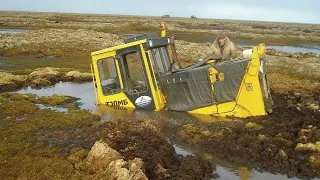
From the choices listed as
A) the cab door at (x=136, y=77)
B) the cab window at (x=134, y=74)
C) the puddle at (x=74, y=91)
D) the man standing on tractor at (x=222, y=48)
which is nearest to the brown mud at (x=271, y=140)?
the cab door at (x=136, y=77)

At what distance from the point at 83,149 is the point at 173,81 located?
14.3ft

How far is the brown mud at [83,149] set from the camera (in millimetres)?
7676

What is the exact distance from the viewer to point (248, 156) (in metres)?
8.86

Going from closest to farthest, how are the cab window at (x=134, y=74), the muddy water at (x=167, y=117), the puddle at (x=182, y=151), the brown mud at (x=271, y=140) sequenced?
the muddy water at (x=167, y=117), the brown mud at (x=271, y=140), the puddle at (x=182, y=151), the cab window at (x=134, y=74)

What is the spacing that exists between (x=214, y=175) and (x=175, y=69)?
550 cm

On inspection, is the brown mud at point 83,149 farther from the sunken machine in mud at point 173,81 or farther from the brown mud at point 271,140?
the sunken machine in mud at point 173,81

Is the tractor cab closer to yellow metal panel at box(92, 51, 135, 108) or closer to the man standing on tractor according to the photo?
yellow metal panel at box(92, 51, 135, 108)

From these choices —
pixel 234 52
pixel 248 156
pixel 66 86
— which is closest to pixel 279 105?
pixel 234 52

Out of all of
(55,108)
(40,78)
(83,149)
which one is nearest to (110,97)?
(55,108)

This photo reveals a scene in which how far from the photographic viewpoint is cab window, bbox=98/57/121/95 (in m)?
13.3

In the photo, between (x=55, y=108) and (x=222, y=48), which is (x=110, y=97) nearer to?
(x=55, y=108)

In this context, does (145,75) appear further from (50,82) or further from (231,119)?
(50,82)

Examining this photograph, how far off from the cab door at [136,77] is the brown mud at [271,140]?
231 centimetres

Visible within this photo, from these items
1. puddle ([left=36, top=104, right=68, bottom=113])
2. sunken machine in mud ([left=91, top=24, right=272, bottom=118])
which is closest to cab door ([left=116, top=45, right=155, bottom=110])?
sunken machine in mud ([left=91, top=24, right=272, bottom=118])
